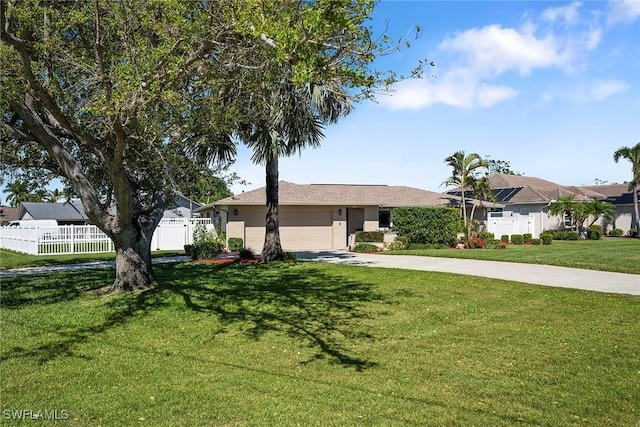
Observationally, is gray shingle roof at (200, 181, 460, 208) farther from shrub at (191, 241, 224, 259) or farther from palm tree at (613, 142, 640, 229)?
palm tree at (613, 142, 640, 229)

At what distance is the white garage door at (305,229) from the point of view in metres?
26.7

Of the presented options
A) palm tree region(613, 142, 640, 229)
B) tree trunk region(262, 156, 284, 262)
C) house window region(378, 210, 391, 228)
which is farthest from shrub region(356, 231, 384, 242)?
palm tree region(613, 142, 640, 229)

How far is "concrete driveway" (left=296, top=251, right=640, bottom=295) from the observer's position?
40.4ft

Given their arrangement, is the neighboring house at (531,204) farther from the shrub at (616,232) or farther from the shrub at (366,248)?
the shrub at (366,248)

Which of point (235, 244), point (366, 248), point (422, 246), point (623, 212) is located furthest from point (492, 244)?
point (623, 212)

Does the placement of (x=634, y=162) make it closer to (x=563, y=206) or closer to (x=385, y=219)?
(x=563, y=206)

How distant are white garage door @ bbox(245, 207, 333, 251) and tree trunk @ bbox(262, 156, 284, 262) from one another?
25.2 ft

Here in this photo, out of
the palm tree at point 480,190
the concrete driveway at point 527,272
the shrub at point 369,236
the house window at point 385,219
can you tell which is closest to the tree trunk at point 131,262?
the concrete driveway at point 527,272

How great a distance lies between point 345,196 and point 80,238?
14.3m

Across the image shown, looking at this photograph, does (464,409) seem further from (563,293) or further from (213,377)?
(563,293)

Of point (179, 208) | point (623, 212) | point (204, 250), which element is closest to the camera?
point (204, 250)

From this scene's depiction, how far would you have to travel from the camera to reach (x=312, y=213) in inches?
1065

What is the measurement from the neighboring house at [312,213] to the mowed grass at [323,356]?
44.9ft

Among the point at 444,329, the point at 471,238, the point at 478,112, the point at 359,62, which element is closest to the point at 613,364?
the point at 444,329
